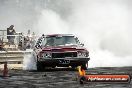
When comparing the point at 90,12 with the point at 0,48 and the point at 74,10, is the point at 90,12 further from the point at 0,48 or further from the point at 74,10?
the point at 0,48

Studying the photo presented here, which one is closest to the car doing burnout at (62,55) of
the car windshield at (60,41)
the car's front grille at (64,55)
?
the car's front grille at (64,55)

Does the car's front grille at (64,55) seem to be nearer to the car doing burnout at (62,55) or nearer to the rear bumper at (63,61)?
the car doing burnout at (62,55)

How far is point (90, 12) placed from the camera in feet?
164

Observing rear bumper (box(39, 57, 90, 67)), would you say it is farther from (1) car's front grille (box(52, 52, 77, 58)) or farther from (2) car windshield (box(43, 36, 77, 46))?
(2) car windshield (box(43, 36, 77, 46))

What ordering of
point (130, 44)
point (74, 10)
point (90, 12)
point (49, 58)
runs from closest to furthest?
point (49, 58) → point (130, 44) → point (90, 12) → point (74, 10)

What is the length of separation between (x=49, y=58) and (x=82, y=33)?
19801mm

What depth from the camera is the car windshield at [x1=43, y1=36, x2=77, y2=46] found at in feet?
69.1

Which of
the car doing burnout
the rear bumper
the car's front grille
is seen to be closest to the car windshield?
the car doing burnout

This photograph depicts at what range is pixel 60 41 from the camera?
21.3 m

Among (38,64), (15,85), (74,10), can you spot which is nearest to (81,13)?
(74,10)

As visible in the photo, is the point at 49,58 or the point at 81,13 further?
the point at 81,13

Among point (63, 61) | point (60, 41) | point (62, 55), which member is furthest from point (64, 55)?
point (60, 41)

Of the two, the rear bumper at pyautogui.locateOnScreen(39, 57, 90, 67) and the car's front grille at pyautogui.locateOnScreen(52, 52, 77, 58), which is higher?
the car's front grille at pyautogui.locateOnScreen(52, 52, 77, 58)

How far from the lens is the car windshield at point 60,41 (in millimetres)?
21047
